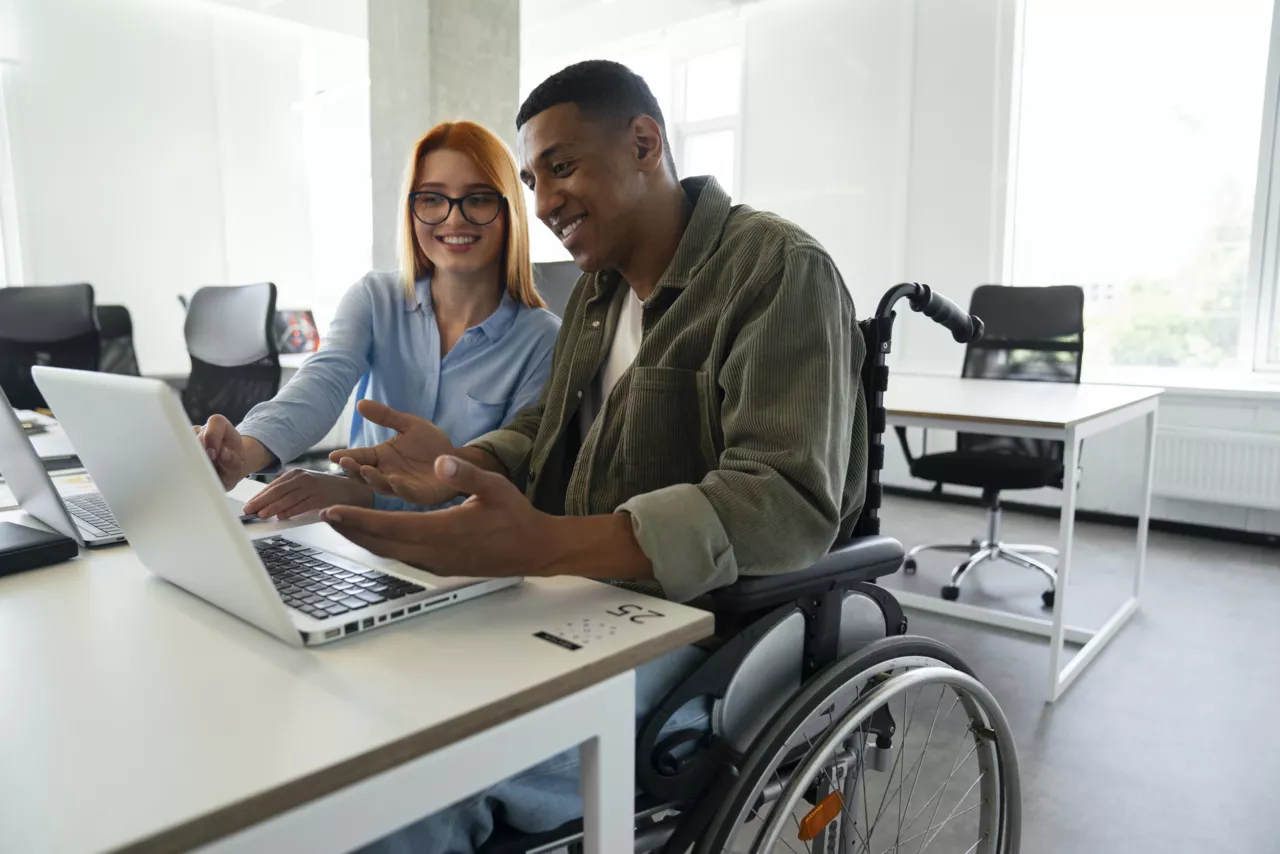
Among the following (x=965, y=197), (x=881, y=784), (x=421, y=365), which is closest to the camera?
(x=421, y=365)

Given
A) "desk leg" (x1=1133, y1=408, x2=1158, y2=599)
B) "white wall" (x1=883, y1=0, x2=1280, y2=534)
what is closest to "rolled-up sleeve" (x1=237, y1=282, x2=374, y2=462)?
"desk leg" (x1=1133, y1=408, x2=1158, y2=599)

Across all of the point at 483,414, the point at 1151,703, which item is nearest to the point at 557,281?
the point at 483,414

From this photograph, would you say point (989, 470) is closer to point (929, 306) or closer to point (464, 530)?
point (929, 306)

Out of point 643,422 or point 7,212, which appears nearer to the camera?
point 643,422

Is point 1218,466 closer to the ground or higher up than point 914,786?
higher up

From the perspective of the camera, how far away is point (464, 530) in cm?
72

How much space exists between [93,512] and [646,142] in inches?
35.6

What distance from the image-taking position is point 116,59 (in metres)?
5.20

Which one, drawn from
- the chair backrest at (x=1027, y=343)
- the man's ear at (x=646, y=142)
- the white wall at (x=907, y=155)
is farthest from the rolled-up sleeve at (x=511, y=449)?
the white wall at (x=907, y=155)

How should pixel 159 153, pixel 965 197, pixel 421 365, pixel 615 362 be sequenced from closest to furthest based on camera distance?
1. pixel 615 362
2. pixel 421 365
3. pixel 965 197
4. pixel 159 153

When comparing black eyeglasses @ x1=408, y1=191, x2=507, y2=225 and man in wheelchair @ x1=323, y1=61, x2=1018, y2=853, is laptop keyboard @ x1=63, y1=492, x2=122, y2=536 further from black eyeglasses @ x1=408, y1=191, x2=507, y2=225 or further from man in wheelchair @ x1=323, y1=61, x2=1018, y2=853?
black eyeglasses @ x1=408, y1=191, x2=507, y2=225

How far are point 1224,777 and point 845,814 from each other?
1307mm

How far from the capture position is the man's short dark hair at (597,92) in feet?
3.57

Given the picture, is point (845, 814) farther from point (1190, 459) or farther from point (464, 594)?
point (1190, 459)
